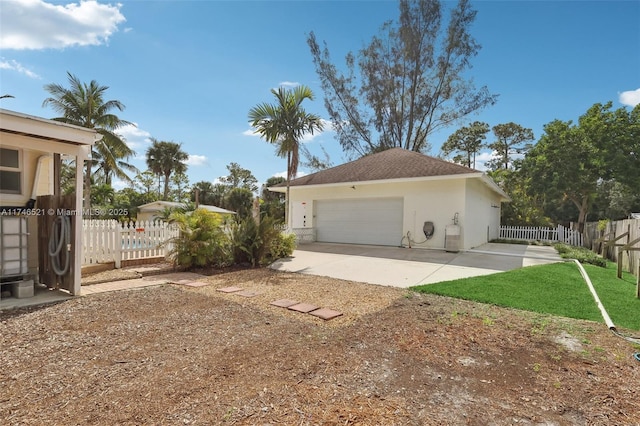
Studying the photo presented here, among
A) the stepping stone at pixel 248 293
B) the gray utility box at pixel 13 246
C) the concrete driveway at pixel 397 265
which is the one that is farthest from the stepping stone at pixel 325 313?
the gray utility box at pixel 13 246

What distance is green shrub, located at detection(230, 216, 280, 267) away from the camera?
8.57m

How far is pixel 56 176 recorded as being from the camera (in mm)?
5914

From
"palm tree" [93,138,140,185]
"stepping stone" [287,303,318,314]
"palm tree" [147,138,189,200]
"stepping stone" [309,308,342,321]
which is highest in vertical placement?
"palm tree" [147,138,189,200]

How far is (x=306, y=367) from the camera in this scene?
2842 millimetres

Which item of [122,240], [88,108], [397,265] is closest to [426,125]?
[397,265]

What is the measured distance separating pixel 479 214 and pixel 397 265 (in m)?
7.76

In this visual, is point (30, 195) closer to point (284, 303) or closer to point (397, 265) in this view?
point (284, 303)

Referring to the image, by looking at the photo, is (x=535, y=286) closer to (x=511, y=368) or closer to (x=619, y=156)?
(x=511, y=368)

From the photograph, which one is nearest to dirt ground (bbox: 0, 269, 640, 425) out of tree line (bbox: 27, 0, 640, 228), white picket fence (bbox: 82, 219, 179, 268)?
white picket fence (bbox: 82, 219, 179, 268)

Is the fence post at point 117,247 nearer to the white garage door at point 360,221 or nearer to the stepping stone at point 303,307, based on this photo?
the stepping stone at point 303,307

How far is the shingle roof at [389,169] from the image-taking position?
39.3 ft

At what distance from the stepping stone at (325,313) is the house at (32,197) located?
3.98 metres

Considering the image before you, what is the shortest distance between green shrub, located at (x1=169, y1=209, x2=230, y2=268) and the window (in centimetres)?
294

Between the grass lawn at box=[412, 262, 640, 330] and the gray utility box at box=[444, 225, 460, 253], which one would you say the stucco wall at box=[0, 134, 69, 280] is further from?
the gray utility box at box=[444, 225, 460, 253]
